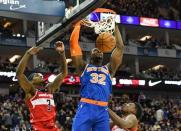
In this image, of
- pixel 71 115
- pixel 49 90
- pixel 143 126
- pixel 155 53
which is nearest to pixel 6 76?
pixel 71 115

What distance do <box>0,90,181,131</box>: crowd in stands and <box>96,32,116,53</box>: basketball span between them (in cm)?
1147

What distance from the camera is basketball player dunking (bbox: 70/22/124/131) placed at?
6664mm

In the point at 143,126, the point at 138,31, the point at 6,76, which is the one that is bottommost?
the point at 143,126

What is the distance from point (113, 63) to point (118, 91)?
27678 mm

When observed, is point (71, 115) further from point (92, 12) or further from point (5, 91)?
point (92, 12)

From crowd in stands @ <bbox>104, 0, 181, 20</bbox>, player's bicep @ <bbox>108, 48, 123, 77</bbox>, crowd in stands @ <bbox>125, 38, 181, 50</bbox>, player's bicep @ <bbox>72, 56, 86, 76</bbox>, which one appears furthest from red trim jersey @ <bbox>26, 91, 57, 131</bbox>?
crowd in stands @ <bbox>125, 38, 181, 50</bbox>

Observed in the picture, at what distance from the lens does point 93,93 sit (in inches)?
267

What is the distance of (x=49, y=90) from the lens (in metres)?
8.11

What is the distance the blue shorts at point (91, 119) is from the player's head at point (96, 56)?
2.01ft

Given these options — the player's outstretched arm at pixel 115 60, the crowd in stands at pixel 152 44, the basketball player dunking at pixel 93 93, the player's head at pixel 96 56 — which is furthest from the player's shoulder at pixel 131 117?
the crowd in stands at pixel 152 44

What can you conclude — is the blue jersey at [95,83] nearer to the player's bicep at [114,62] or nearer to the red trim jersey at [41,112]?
the player's bicep at [114,62]

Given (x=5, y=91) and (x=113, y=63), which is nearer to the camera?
(x=113, y=63)

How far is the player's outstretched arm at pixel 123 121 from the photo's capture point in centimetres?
678

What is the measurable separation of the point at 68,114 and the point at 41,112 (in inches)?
587
